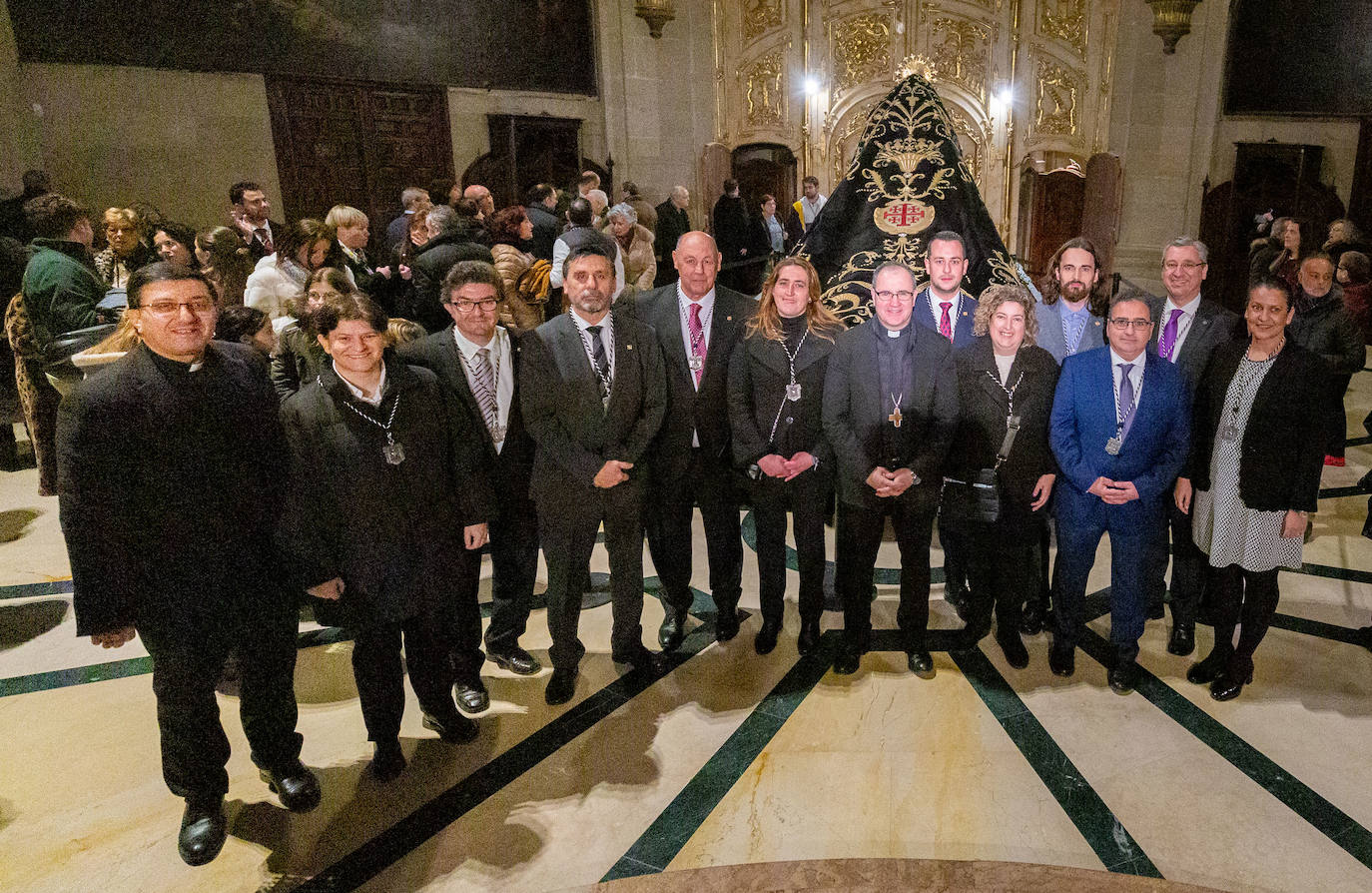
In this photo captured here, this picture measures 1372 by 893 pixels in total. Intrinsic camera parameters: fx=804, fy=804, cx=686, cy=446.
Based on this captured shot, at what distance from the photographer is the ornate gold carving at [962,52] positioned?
11.0 metres

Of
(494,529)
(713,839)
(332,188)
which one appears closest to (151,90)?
(332,188)

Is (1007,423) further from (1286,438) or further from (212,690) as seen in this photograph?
(212,690)

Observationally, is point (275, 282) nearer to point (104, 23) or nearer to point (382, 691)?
point (382, 691)

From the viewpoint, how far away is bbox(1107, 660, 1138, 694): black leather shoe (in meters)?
3.11

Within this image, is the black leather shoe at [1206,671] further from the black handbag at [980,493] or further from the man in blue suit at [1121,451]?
the black handbag at [980,493]

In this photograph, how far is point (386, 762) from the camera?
2.73 meters

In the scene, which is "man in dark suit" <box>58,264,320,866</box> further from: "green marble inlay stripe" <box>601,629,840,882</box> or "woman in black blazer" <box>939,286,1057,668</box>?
"woman in black blazer" <box>939,286,1057,668</box>

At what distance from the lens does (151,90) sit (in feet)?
24.3

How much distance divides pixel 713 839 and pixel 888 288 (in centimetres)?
194

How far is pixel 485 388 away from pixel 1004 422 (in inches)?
77.6

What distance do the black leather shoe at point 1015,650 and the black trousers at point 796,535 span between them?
78cm

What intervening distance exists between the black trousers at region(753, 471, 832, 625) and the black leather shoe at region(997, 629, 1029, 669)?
78 centimetres

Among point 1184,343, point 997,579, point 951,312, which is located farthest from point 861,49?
point 997,579

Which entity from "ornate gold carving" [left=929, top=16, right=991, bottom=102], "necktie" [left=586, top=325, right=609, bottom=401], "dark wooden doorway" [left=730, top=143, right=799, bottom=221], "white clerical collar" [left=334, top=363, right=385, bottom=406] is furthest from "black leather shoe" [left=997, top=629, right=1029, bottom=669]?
"ornate gold carving" [left=929, top=16, right=991, bottom=102]
